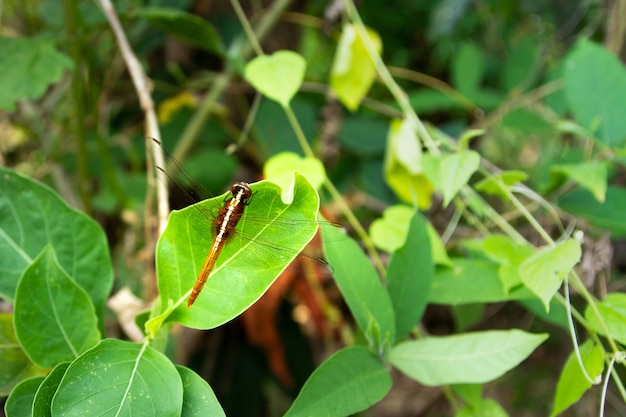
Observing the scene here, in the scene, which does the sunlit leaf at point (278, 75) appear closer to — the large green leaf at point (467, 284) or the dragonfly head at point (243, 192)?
the dragonfly head at point (243, 192)

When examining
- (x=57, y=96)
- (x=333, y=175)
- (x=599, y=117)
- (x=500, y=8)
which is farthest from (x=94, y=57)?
(x=500, y=8)

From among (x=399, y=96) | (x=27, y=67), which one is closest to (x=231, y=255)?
(x=399, y=96)

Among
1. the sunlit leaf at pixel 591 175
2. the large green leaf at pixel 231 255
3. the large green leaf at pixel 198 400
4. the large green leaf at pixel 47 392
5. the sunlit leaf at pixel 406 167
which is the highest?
the large green leaf at pixel 231 255

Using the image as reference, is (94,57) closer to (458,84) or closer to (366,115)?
(366,115)

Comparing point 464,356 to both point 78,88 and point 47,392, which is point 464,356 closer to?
point 47,392

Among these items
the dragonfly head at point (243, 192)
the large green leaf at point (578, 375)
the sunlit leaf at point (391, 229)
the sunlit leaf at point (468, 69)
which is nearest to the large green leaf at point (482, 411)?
the large green leaf at point (578, 375)
